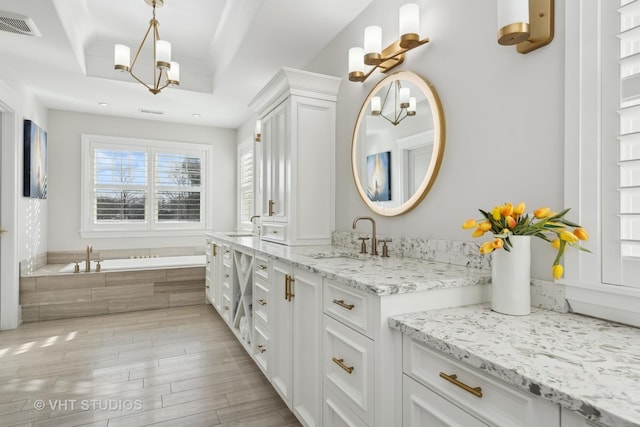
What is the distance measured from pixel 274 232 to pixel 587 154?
2323mm

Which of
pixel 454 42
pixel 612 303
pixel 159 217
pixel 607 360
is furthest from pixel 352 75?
pixel 159 217

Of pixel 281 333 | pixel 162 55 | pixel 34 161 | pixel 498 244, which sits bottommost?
pixel 281 333

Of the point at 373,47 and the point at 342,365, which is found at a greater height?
the point at 373,47

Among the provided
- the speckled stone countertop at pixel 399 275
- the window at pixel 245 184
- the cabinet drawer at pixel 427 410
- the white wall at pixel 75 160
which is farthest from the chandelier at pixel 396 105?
the white wall at pixel 75 160

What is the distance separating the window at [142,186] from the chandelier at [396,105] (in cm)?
410

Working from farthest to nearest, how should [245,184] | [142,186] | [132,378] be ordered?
1. [245,184]
2. [142,186]
3. [132,378]

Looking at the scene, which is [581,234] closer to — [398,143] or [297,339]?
[398,143]

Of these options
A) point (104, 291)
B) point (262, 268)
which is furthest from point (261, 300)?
point (104, 291)

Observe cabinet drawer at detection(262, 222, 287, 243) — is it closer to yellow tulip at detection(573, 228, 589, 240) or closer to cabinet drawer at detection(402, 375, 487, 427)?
cabinet drawer at detection(402, 375, 487, 427)

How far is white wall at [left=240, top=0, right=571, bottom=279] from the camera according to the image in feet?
4.50

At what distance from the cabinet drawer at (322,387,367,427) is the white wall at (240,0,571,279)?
2.97ft

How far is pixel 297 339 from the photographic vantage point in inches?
72.7

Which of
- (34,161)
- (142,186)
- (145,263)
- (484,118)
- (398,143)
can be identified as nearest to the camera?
(484,118)

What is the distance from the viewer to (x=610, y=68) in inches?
45.8
